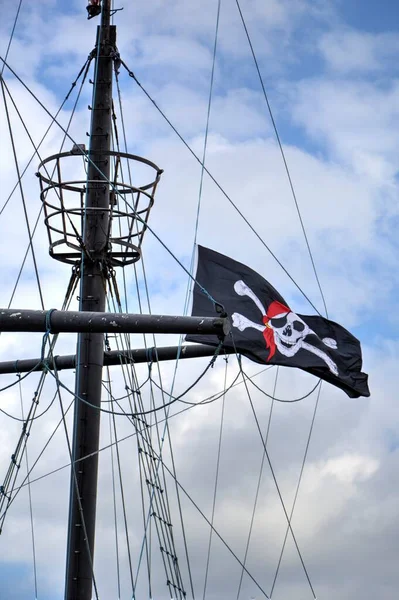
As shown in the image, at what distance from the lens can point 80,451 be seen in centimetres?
1873

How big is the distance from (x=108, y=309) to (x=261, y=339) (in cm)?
281

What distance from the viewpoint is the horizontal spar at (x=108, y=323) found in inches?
666

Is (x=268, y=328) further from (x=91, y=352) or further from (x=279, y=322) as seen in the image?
(x=91, y=352)

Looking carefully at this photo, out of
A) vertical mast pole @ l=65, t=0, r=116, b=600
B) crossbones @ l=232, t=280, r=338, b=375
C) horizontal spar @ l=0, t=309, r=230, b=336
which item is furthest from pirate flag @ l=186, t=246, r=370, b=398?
horizontal spar @ l=0, t=309, r=230, b=336

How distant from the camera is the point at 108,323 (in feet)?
56.0

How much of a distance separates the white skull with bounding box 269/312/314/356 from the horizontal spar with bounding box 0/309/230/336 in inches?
120

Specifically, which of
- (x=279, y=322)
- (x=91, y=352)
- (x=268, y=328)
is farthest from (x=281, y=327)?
(x=91, y=352)

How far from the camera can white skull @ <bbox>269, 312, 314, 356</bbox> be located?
20094 millimetres

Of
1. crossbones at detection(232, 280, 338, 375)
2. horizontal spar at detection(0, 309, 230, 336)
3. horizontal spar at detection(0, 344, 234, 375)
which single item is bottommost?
horizontal spar at detection(0, 309, 230, 336)

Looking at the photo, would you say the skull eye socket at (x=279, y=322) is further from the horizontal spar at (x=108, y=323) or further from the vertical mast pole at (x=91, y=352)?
the horizontal spar at (x=108, y=323)

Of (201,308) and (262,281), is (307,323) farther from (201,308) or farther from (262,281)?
(201,308)

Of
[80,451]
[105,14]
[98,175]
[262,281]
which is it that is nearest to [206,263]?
[262,281]

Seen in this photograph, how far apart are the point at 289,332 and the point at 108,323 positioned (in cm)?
433

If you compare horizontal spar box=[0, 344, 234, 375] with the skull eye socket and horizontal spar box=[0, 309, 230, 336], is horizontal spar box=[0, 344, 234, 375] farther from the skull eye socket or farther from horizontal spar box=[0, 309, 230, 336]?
horizontal spar box=[0, 309, 230, 336]
